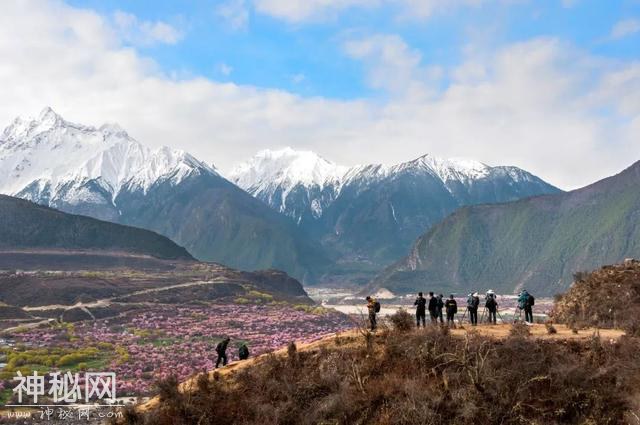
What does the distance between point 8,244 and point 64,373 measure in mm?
125120

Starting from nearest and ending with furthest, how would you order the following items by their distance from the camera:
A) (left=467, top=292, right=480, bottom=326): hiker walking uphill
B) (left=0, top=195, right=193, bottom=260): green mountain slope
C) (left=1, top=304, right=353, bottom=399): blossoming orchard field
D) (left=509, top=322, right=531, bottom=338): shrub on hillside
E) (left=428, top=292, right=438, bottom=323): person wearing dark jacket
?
(left=509, top=322, right=531, bottom=338): shrub on hillside < (left=428, top=292, right=438, bottom=323): person wearing dark jacket < (left=467, top=292, right=480, bottom=326): hiker walking uphill < (left=1, top=304, right=353, bottom=399): blossoming orchard field < (left=0, top=195, right=193, bottom=260): green mountain slope

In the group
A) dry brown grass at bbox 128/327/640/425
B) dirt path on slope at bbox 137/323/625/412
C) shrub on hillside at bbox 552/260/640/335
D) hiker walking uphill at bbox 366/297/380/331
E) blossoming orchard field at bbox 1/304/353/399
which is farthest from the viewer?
blossoming orchard field at bbox 1/304/353/399

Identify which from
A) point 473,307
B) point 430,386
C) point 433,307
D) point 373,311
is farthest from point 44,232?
point 430,386

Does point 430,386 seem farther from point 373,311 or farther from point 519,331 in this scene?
point 373,311

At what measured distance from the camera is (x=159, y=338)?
90.4 m

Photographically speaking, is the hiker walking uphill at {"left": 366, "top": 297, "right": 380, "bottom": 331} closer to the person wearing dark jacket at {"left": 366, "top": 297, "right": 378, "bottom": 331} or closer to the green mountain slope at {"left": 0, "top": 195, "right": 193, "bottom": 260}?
the person wearing dark jacket at {"left": 366, "top": 297, "right": 378, "bottom": 331}

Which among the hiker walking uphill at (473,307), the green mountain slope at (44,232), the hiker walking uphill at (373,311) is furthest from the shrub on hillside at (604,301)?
the green mountain slope at (44,232)

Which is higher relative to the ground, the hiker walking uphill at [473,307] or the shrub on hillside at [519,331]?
the hiker walking uphill at [473,307]

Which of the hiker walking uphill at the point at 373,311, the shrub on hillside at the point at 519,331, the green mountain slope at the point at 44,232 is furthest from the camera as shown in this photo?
the green mountain slope at the point at 44,232

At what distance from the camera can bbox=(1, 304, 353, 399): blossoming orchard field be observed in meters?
66.2

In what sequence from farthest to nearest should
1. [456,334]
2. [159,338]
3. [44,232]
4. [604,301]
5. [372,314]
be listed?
[44,232]
[159,338]
[604,301]
[372,314]
[456,334]

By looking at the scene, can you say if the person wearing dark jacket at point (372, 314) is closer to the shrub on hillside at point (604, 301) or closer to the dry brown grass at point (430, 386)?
the dry brown grass at point (430, 386)

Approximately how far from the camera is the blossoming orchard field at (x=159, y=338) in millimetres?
66250

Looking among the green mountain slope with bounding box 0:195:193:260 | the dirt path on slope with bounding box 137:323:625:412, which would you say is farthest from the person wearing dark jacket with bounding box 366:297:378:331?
the green mountain slope with bounding box 0:195:193:260
